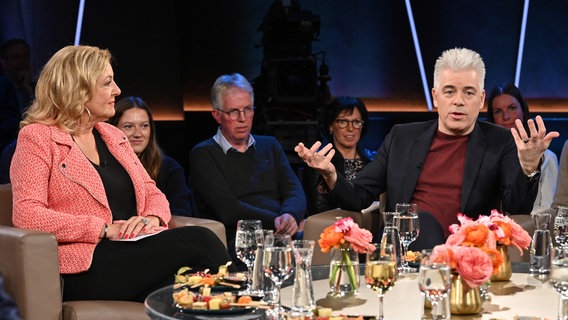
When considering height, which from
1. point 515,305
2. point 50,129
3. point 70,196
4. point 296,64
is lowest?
point 515,305

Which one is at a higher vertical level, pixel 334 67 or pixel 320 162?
pixel 334 67

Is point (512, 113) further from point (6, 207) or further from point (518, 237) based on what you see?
point (6, 207)

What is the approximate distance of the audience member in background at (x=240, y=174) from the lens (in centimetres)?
446

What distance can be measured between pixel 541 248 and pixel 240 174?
206cm

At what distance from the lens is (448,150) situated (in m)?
3.80

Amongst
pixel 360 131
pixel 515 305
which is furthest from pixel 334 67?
pixel 515 305

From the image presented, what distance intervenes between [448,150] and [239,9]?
350 cm

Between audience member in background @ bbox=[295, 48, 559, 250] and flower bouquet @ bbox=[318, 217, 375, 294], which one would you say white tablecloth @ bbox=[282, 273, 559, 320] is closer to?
flower bouquet @ bbox=[318, 217, 375, 294]

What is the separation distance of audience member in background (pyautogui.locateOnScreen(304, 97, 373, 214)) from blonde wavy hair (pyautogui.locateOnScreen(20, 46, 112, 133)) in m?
1.50

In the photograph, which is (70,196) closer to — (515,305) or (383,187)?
(383,187)

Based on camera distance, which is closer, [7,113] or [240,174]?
[240,174]

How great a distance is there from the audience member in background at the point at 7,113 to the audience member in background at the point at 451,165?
2538mm

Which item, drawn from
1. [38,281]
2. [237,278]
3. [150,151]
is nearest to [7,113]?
[150,151]

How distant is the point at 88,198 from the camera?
3461 mm
